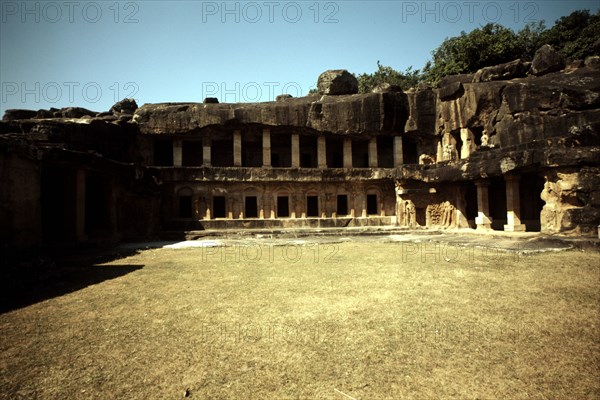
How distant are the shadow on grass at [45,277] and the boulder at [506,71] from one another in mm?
23387

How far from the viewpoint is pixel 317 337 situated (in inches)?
156

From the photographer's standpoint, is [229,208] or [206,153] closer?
[229,208]

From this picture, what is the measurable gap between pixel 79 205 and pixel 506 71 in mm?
25690

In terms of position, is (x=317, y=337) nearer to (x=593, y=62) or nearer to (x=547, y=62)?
(x=593, y=62)

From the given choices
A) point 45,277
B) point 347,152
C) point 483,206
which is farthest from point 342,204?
point 45,277

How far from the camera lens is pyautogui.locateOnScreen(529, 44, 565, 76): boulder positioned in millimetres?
18688

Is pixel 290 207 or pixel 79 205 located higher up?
pixel 79 205

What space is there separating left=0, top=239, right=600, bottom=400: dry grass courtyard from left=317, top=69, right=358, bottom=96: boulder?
19867 mm

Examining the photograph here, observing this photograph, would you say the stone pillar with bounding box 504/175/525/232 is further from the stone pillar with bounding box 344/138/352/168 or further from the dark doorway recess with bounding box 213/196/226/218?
the dark doorway recess with bounding box 213/196/226/218

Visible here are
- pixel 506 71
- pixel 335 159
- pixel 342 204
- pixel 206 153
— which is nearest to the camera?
pixel 506 71

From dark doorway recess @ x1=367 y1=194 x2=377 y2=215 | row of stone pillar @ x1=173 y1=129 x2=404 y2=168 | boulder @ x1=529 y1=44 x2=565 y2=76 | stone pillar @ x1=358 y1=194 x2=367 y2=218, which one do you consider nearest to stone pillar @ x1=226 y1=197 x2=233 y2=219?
row of stone pillar @ x1=173 y1=129 x2=404 y2=168

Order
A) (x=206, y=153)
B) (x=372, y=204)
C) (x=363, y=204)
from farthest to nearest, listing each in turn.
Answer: (x=372, y=204) < (x=363, y=204) < (x=206, y=153)

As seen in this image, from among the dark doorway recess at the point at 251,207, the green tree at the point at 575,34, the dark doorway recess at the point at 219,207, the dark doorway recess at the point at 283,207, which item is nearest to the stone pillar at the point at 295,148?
the dark doorway recess at the point at 283,207

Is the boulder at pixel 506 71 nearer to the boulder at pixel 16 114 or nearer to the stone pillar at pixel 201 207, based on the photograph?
the stone pillar at pixel 201 207
